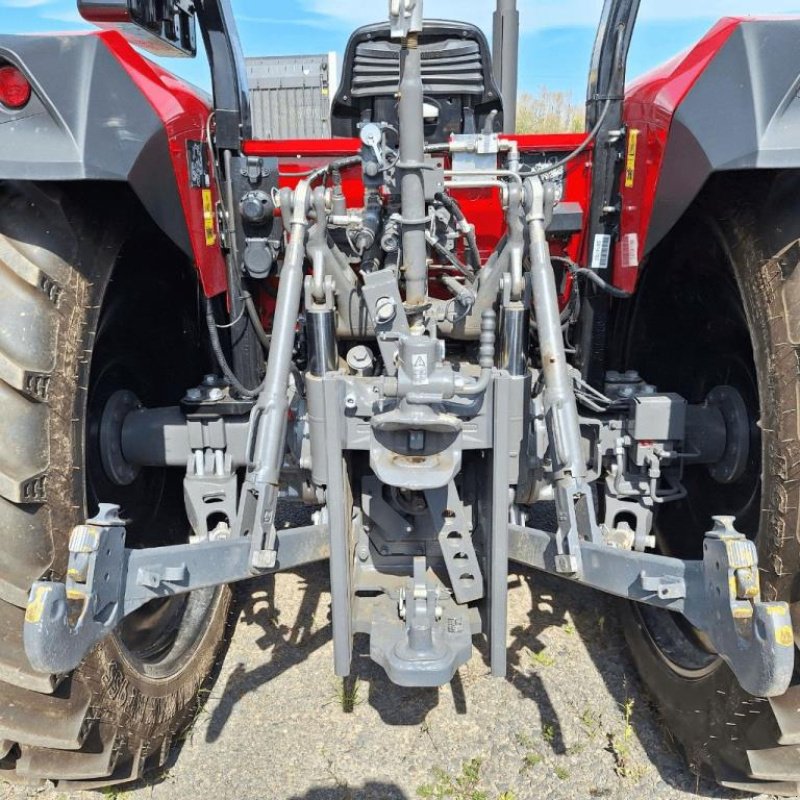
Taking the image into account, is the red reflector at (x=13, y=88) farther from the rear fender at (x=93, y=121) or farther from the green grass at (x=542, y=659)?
the green grass at (x=542, y=659)

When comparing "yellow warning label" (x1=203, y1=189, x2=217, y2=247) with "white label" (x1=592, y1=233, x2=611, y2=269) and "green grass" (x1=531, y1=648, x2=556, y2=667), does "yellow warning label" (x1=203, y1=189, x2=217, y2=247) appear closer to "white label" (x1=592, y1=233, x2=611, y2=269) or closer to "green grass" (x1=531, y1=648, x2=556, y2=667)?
"white label" (x1=592, y1=233, x2=611, y2=269)

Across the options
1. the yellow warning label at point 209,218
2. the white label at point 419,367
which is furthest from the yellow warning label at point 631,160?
the yellow warning label at point 209,218

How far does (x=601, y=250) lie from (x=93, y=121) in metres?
1.45

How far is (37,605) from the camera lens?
115 cm

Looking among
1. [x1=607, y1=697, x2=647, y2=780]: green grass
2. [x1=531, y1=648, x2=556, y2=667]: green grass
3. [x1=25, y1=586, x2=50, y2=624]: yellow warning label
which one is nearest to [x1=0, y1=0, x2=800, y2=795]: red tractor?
[x1=25, y1=586, x2=50, y2=624]: yellow warning label

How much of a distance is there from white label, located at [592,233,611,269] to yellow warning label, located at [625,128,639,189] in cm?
17

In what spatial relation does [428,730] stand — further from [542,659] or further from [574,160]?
[574,160]

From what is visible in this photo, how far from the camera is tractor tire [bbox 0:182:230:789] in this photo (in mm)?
1445

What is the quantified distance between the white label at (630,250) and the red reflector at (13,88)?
Result: 1.55m

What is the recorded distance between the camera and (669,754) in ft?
6.49

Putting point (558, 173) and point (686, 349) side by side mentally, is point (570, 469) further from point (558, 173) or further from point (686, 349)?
point (558, 173)

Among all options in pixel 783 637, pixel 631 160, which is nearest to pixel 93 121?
pixel 631 160

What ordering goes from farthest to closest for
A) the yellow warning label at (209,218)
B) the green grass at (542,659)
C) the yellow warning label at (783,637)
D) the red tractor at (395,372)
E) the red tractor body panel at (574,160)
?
the green grass at (542,659)
the yellow warning label at (209,218)
the red tractor body panel at (574,160)
the red tractor at (395,372)
the yellow warning label at (783,637)

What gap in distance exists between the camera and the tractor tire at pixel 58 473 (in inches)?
56.9
